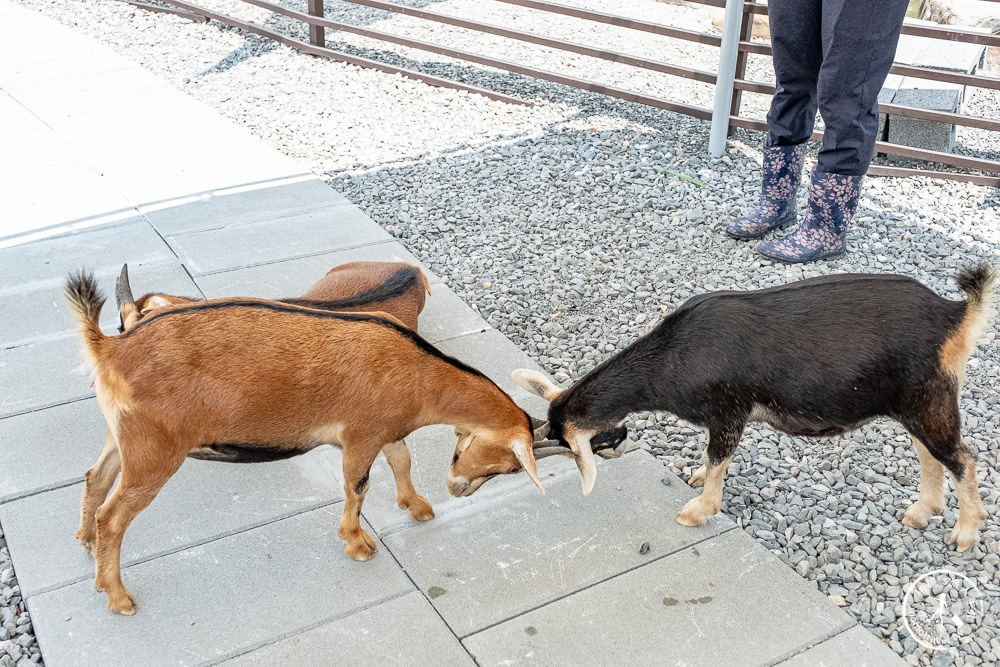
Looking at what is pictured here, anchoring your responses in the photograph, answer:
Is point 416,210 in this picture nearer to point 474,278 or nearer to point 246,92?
point 474,278

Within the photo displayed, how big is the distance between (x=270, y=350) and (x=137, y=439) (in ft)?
1.67

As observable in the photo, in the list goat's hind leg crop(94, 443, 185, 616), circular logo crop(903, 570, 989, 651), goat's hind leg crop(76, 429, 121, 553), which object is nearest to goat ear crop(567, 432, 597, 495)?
circular logo crop(903, 570, 989, 651)

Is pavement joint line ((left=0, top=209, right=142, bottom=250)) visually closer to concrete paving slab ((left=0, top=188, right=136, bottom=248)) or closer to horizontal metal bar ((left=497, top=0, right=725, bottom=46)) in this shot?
concrete paving slab ((left=0, top=188, right=136, bottom=248))

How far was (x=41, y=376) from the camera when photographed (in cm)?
457

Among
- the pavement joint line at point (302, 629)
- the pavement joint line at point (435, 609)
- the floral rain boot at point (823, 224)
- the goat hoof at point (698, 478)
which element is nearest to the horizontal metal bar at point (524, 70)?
the floral rain boot at point (823, 224)

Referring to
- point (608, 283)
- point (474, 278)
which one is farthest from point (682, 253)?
point (474, 278)

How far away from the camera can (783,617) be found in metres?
3.24

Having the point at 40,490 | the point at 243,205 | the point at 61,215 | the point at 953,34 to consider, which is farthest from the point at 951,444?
the point at 61,215

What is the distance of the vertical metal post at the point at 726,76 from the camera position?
7.05 metres

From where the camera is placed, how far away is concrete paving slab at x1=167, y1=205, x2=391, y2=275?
18.8 ft

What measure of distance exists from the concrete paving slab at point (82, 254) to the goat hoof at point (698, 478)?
356 centimetres

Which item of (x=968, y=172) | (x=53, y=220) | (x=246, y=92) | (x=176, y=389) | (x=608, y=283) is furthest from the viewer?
(x=246, y=92)

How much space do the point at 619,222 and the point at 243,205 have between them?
266cm

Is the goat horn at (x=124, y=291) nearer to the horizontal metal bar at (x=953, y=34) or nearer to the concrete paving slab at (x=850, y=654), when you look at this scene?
the concrete paving slab at (x=850, y=654)
